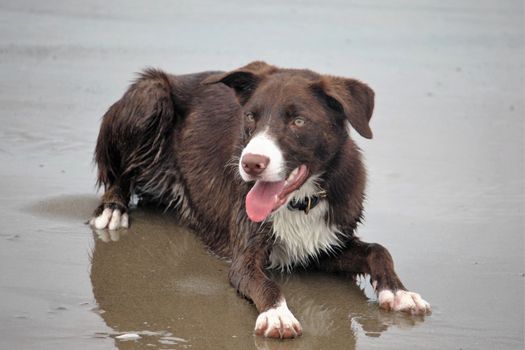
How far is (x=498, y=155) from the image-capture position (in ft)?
29.6

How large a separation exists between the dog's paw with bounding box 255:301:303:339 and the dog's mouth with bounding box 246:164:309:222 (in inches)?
26.3

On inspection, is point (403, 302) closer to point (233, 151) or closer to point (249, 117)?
point (249, 117)

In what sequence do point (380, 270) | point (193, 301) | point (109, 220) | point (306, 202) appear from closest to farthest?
point (193, 301)
point (380, 270)
point (306, 202)
point (109, 220)

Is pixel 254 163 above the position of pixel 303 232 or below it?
above

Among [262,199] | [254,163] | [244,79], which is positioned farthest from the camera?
[244,79]

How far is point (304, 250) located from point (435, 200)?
2.00 meters

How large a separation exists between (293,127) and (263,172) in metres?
0.41

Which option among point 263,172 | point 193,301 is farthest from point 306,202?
point 193,301

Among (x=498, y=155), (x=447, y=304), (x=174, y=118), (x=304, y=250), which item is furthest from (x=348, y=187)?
(x=498, y=155)

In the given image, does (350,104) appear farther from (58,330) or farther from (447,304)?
(58,330)

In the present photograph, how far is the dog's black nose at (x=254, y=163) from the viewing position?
522 cm

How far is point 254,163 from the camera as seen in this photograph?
5227mm

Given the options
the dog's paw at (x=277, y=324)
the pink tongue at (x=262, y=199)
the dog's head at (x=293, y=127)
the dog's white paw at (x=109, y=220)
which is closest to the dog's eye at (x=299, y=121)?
the dog's head at (x=293, y=127)

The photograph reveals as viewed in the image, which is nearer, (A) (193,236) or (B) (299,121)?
(B) (299,121)
